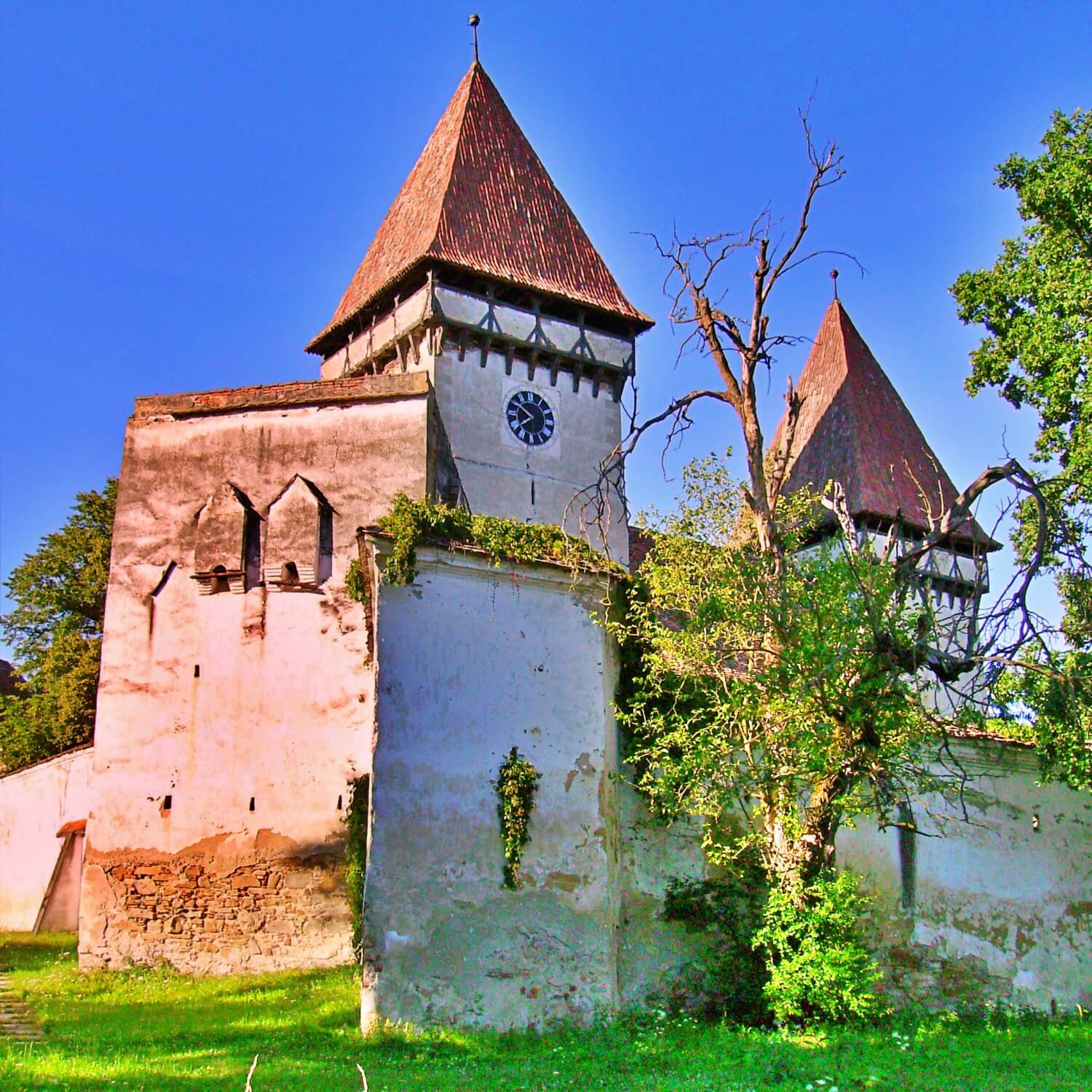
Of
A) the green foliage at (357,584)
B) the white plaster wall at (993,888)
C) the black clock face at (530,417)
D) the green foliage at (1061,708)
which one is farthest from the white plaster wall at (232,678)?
the black clock face at (530,417)

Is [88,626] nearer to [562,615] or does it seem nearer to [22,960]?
[22,960]

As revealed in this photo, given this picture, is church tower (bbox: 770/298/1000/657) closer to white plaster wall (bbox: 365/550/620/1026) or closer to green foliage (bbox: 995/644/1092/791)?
green foliage (bbox: 995/644/1092/791)

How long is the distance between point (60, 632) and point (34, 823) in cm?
540

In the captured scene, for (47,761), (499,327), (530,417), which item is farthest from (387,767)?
(499,327)

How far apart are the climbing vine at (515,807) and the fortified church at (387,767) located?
10 centimetres

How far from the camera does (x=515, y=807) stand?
391 inches

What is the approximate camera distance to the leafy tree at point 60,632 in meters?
21.6

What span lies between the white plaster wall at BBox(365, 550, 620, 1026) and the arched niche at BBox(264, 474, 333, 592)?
4618 millimetres

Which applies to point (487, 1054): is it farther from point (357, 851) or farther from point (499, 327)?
point (499, 327)

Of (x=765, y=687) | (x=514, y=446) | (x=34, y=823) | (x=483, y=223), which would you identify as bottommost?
(x=34, y=823)

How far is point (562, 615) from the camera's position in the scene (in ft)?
35.6

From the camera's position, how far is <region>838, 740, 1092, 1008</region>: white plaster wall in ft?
38.9

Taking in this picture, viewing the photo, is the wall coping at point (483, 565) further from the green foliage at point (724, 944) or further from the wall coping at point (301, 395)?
the wall coping at point (301, 395)

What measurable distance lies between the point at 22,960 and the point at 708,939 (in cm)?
929
